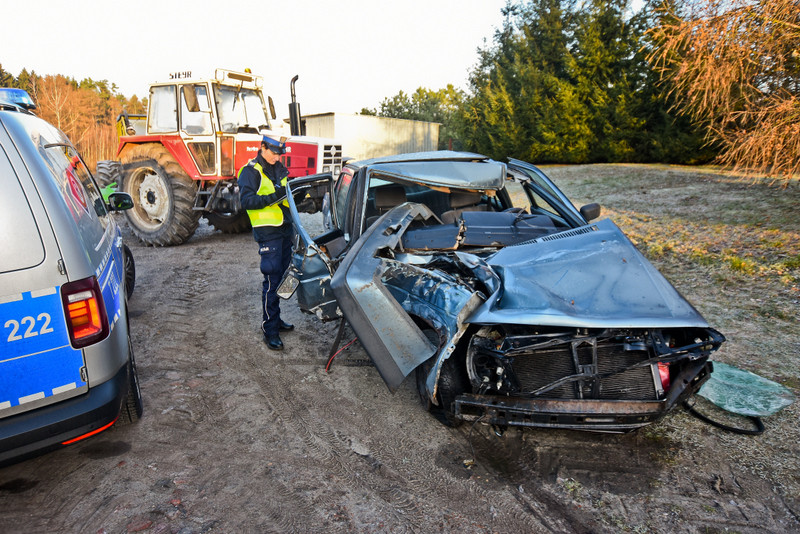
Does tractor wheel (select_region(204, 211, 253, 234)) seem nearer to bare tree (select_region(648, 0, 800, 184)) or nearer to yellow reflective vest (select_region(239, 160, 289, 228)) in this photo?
yellow reflective vest (select_region(239, 160, 289, 228))


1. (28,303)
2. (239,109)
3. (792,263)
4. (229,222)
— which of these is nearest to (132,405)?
(28,303)

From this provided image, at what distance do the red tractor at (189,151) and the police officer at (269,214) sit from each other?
12.8 feet

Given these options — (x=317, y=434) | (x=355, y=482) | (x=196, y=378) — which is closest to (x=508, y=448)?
(x=355, y=482)

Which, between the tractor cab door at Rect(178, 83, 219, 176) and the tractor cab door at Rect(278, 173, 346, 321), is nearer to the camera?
the tractor cab door at Rect(278, 173, 346, 321)

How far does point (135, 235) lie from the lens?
851 centimetres

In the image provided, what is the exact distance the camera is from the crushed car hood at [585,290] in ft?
8.09

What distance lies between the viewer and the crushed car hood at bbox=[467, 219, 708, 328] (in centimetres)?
246

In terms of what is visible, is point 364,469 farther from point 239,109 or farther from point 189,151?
point 239,109

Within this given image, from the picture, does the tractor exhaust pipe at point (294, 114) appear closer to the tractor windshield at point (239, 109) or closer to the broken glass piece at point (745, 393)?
the tractor windshield at point (239, 109)

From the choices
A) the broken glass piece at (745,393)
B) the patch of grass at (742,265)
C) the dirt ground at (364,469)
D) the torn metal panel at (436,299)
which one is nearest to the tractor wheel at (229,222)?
the dirt ground at (364,469)

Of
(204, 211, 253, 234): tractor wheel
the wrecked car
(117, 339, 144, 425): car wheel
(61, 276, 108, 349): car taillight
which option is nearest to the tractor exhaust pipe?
(204, 211, 253, 234): tractor wheel

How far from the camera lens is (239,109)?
841cm

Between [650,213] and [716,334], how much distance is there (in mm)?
7419

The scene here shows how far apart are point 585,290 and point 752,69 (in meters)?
5.66
